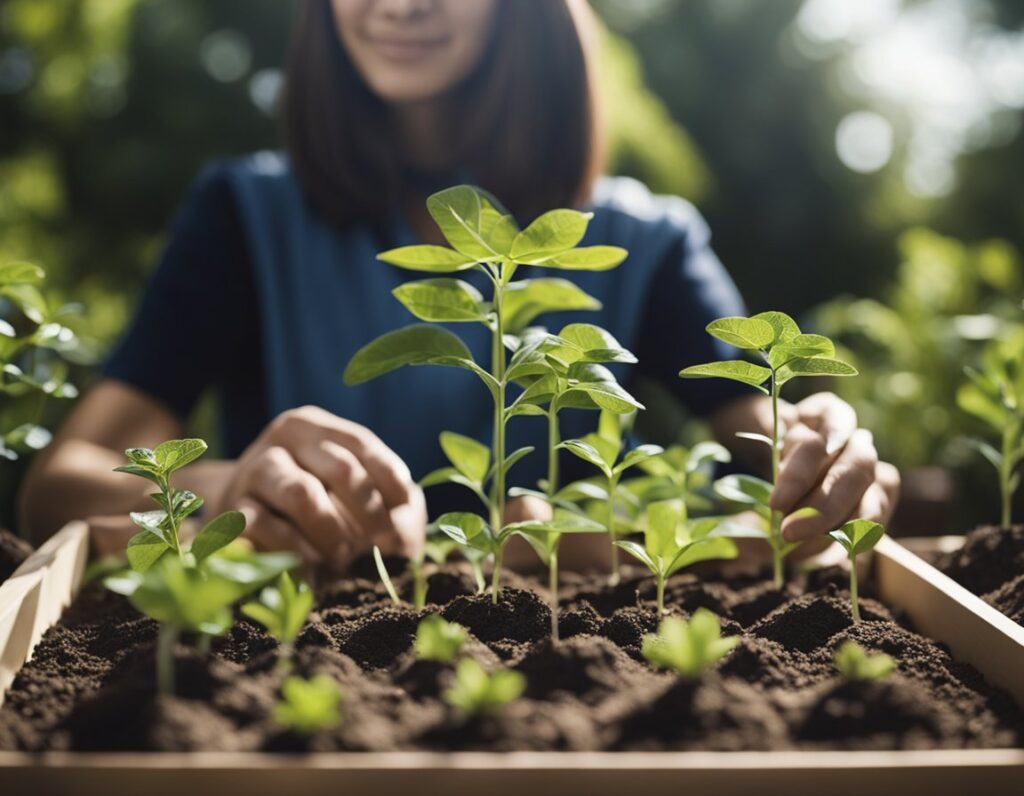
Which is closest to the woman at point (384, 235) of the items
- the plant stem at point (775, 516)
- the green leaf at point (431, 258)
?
the plant stem at point (775, 516)

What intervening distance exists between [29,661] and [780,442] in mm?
603

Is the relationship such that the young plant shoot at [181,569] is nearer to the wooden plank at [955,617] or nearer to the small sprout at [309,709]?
the small sprout at [309,709]

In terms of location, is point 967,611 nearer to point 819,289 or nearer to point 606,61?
point 606,61

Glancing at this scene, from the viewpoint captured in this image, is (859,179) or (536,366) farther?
(859,179)

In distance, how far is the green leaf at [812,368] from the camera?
0.65m

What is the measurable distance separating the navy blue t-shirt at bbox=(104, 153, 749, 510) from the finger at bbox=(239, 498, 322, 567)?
633mm

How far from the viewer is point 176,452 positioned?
2.02 feet

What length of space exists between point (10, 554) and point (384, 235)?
81cm

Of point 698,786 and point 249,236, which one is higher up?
point 249,236

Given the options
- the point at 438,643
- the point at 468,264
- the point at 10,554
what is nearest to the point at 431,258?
the point at 468,264

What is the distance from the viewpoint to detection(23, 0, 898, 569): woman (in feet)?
4.43

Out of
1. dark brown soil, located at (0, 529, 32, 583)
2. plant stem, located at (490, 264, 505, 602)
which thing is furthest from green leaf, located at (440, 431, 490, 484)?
dark brown soil, located at (0, 529, 32, 583)

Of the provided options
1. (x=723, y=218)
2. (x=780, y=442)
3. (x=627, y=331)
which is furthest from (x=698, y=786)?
(x=723, y=218)

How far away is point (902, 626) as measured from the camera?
0.74 metres
